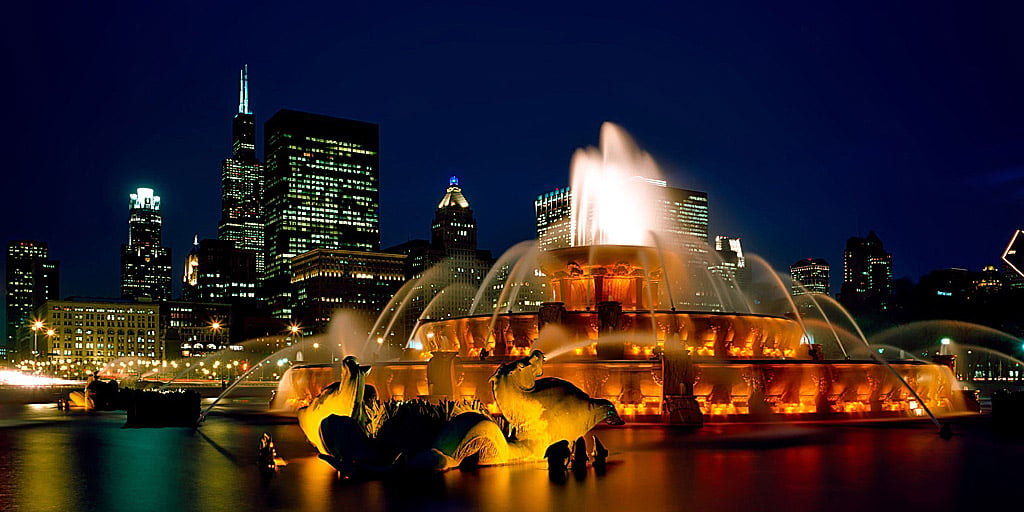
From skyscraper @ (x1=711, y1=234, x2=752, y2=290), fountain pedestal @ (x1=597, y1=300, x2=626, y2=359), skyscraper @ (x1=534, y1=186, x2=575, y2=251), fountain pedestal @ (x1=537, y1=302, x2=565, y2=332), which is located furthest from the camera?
skyscraper @ (x1=711, y1=234, x2=752, y2=290)

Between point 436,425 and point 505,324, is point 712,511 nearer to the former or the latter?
Answer: point 436,425

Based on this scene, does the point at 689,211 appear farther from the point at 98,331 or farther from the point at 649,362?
the point at 649,362

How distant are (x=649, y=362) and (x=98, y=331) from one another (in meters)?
181

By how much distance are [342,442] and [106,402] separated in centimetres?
2368

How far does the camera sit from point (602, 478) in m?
13.7

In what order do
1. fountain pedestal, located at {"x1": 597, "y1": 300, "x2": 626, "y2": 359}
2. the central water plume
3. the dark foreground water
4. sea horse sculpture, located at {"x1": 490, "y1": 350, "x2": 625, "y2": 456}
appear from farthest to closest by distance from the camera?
the central water plume
fountain pedestal, located at {"x1": 597, "y1": 300, "x2": 626, "y2": 359}
sea horse sculpture, located at {"x1": 490, "y1": 350, "x2": 625, "y2": 456}
the dark foreground water

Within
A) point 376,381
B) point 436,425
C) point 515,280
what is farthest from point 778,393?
point 515,280

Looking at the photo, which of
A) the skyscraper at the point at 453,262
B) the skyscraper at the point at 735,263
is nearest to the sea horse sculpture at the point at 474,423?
the skyscraper at the point at 735,263

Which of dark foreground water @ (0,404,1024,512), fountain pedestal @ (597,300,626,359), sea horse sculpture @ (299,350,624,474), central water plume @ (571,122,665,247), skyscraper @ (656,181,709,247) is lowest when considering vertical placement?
dark foreground water @ (0,404,1024,512)

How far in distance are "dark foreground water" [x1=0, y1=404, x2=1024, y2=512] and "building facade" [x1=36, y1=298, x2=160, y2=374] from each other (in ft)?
569

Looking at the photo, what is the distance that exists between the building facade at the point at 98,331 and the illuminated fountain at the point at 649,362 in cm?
16177

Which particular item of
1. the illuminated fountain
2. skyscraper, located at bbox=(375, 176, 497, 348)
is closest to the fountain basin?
the illuminated fountain

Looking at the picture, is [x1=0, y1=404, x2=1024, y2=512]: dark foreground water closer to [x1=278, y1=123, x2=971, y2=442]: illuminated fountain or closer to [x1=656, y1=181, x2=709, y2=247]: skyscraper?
[x1=278, y1=123, x2=971, y2=442]: illuminated fountain

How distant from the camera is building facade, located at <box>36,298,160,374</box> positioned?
180 metres
